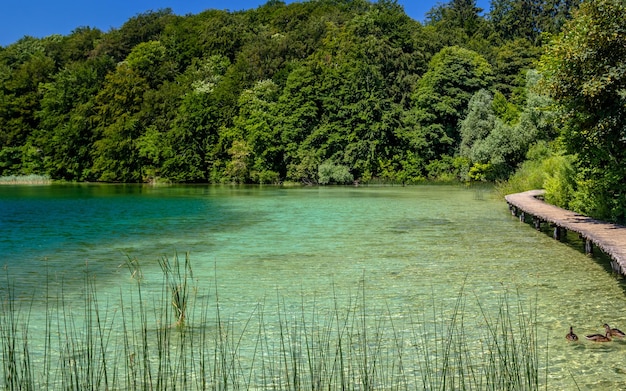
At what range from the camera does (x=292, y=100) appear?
2092 inches

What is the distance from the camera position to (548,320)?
6.62 metres

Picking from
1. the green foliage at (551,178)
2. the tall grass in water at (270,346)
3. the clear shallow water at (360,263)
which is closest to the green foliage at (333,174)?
the green foliage at (551,178)

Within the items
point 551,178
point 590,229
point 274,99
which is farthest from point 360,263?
point 274,99

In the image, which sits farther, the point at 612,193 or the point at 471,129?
the point at 471,129

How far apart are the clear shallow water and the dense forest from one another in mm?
21772

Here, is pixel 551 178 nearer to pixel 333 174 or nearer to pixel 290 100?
pixel 333 174

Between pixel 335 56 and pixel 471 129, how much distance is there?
18999 millimetres

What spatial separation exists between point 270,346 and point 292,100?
48253 millimetres

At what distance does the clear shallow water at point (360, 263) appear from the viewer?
6.98 m

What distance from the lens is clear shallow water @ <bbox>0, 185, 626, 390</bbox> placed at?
22.9ft

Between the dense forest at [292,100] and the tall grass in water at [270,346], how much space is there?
30.2m

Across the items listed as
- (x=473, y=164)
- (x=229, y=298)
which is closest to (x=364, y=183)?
(x=473, y=164)

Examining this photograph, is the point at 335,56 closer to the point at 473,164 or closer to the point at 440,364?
the point at 473,164

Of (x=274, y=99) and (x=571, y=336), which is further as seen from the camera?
(x=274, y=99)
